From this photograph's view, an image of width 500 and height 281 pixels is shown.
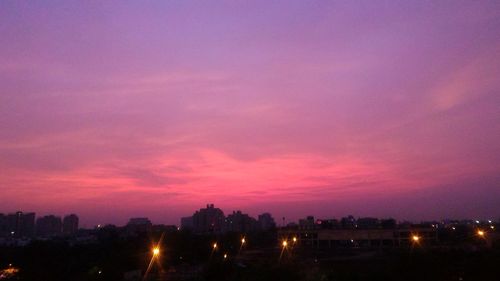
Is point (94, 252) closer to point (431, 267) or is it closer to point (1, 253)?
point (1, 253)

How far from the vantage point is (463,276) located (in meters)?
27.0

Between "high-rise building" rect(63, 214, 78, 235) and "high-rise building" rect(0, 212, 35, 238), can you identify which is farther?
"high-rise building" rect(63, 214, 78, 235)

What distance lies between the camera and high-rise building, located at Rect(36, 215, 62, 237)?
17350 centimetres

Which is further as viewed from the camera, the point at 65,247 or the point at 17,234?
the point at 17,234

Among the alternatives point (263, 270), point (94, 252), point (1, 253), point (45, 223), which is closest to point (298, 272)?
point (263, 270)

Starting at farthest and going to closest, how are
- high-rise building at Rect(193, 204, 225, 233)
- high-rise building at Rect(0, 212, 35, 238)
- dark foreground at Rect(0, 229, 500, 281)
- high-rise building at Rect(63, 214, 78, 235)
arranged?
1. high-rise building at Rect(63, 214, 78, 235)
2. high-rise building at Rect(193, 204, 225, 233)
3. high-rise building at Rect(0, 212, 35, 238)
4. dark foreground at Rect(0, 229, 500, 281)

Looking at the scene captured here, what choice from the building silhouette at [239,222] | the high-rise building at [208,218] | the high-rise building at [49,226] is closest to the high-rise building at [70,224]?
the high-rise building at [49,226]

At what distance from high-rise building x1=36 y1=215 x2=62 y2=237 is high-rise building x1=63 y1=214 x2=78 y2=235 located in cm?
335

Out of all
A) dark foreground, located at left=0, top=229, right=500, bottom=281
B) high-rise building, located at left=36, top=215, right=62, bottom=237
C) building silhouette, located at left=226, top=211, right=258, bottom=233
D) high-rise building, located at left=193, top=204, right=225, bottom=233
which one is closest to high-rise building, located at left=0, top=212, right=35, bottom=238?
high-rise building, located at left=36, top=215, right=62, bottom=237

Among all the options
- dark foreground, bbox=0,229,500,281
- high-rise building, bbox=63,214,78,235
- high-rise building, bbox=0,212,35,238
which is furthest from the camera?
high-rise building, bbox=63,214,78,235

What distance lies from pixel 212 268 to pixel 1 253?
45175 mm

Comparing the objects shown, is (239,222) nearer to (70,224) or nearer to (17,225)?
(70,224)

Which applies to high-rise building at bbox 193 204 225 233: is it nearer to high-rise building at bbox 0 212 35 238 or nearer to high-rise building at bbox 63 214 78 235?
high-rise building at bbox 63 214 78 235

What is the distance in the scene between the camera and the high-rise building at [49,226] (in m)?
174
